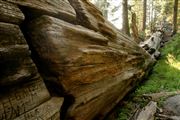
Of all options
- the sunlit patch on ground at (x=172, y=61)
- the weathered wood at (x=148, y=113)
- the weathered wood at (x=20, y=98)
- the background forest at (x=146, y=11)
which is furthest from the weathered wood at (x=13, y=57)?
the background forest at (x=146, y=11)

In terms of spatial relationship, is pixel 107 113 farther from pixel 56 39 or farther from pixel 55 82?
pixel 56 39

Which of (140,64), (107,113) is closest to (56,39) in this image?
(107,113)

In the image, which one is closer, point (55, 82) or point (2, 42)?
point (2, 42)

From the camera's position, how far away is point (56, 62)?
450 cm

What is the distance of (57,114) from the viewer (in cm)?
445

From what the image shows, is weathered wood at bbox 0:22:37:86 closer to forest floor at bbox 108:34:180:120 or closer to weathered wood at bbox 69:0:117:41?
weathered wood at bbox 69:0:117:41

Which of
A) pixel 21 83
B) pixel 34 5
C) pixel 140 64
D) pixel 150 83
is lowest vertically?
pixel 150 83

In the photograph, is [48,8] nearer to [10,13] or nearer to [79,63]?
[10,13]

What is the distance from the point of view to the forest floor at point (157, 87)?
25.9ft

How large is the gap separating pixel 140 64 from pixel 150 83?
1.42 meters

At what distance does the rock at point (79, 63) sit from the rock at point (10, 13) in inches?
22.2

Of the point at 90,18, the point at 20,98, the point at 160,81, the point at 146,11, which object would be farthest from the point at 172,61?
the point at 146,11

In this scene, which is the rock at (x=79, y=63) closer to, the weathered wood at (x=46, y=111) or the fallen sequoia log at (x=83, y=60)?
the fallen sequoia log at (x=83, y=60)

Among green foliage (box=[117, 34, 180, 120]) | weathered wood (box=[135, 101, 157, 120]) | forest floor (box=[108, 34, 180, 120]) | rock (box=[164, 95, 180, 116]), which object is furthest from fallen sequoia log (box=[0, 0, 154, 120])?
rock (box=[164, 95, 180, 116])
